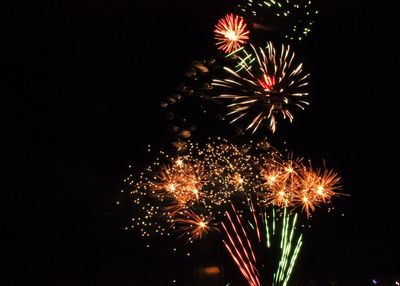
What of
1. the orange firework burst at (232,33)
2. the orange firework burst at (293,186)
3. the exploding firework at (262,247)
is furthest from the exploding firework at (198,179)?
the orange firework burst at (232,33)

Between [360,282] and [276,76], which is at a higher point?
[276,76]

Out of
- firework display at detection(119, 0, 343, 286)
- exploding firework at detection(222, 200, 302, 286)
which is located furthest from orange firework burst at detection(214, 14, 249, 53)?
exploding firework at detection(222, 200, 302, 286)

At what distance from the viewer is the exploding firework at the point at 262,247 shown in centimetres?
810

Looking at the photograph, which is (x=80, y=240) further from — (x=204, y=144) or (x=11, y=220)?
(x=204, y=144)

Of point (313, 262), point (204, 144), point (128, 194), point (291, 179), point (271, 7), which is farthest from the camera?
point (313, 262)

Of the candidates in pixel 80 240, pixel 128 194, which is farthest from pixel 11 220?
pixel 128 194

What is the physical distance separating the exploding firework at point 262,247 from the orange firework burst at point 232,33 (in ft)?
10.4

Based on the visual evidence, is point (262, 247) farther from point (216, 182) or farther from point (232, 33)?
point (232, 33)

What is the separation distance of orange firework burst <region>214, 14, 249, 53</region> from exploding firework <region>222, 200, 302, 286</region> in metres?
3.16

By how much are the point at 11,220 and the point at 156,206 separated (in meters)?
3.06

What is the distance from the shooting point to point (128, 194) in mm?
8836

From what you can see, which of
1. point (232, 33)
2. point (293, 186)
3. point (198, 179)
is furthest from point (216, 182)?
point (232, 33)

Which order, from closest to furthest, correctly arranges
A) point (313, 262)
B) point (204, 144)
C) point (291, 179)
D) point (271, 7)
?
point (271, 7) → point (291, 179) → point (204, 144) → point (313, 262)

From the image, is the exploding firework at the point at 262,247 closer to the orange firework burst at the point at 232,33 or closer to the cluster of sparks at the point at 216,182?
the cluster of sparks at the point at 216,182
